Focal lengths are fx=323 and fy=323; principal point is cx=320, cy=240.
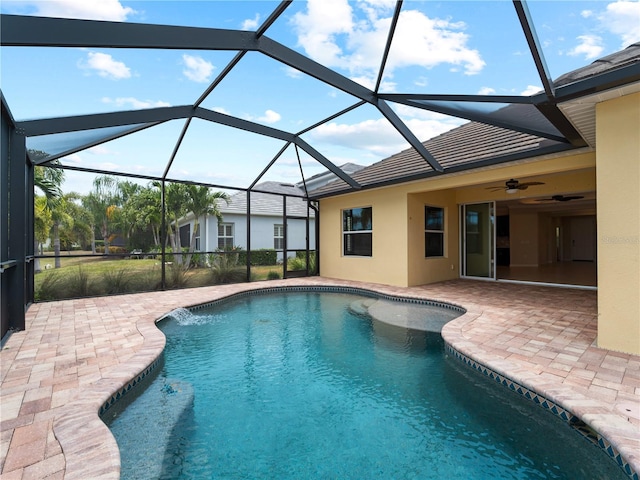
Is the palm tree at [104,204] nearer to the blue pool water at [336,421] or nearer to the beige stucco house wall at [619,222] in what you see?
the blue pool water at [336,421]

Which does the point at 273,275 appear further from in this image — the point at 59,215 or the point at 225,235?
the point at 59,215

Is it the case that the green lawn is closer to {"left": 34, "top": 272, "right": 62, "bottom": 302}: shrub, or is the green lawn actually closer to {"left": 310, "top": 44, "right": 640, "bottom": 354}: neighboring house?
{"left": 34, "top": 272, "right": 62, "bottom": 302}: shrub

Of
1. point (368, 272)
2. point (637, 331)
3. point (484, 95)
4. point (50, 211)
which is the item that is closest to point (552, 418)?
point (637, 331)

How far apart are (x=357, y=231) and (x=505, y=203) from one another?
5.72 m

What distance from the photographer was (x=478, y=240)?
10.2 meters

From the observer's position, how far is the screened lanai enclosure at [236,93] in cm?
375

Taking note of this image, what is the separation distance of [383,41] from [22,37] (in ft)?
14.0

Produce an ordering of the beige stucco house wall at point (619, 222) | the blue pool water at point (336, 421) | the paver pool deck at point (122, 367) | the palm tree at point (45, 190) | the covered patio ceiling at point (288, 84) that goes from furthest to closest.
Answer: the palm tree at point (45, 190), the beige stucco house wall at point (619, 222), the covered patio ceiling at point (288, 84), the blue pool water at point (336, 421), the paver pool deck at point (122, 367)

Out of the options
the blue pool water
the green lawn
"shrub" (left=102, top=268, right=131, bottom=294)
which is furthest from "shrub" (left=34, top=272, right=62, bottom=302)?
the blue pool water

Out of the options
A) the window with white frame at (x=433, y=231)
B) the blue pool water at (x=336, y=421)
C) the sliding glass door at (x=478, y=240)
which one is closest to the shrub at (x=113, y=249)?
the blue pool water at (x=336, y=421)

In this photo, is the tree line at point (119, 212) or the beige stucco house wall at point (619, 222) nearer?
the beige stucco house wall at point (619, 222)

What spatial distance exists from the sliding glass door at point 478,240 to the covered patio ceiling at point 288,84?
300 cm

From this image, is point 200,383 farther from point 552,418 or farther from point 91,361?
point 552,418

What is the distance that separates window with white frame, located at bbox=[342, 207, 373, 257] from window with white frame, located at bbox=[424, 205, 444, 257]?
65.1 inches
